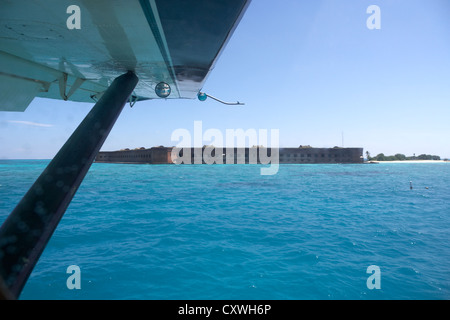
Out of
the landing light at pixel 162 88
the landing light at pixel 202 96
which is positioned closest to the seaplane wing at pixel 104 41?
the landing light at pixel 162 88

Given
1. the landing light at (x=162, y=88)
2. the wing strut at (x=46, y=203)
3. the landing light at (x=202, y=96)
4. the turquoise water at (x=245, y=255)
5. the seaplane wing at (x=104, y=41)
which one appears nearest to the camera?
the wing strut at (x=46, y=203)

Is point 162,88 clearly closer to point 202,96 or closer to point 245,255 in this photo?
point 202,96

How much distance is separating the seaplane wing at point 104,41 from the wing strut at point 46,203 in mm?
943

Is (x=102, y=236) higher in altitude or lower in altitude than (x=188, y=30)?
lower

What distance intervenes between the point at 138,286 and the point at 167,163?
8955cm

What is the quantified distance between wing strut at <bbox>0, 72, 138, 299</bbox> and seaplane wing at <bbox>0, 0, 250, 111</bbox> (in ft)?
3.10

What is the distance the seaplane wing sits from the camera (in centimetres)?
252

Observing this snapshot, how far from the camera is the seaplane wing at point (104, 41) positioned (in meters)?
2.52

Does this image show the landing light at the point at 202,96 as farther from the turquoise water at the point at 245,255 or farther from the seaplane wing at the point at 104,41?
the turquoise water at the point at 245,255

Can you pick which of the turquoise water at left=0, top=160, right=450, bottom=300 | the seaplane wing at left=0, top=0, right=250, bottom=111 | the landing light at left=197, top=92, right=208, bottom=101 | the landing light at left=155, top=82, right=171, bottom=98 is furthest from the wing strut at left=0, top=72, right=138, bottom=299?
the turquoise water at left=0, top=160, right=450, bottom=300

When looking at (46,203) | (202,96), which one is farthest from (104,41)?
(202,96)
